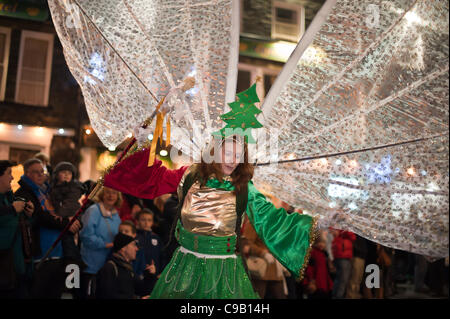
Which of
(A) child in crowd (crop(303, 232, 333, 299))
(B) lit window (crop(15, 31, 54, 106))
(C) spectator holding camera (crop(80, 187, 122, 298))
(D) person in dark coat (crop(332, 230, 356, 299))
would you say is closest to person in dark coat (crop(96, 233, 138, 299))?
(C) spectator holding camera (crop(80, 187, 122, 298))

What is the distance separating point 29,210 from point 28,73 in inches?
267

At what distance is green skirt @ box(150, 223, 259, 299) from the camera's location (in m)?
2.60

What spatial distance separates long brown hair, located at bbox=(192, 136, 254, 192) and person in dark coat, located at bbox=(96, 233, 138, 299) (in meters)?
1.77

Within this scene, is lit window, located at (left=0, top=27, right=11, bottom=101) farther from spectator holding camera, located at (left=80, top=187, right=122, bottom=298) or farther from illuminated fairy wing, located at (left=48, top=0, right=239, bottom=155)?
illuminated fairy wing, located at (left=48, top=0, right=239, bottom=155)

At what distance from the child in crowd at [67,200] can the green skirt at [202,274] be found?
1.78 metres

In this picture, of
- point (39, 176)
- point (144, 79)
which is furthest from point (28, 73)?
point (144, 79)

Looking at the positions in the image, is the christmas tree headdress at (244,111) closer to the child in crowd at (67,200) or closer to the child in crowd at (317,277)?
the child in crowd at (67,200)

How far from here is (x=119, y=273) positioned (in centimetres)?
416

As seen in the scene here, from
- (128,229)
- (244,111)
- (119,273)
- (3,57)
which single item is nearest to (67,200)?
(128,229)

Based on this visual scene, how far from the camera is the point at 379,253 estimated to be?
256 inches

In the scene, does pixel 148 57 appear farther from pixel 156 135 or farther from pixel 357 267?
pixel 357 267

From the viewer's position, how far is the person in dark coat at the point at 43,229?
13.2 ft

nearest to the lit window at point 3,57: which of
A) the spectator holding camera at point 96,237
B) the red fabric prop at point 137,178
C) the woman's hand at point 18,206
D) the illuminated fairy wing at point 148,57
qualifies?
the spectator holding camera at point 96,237
